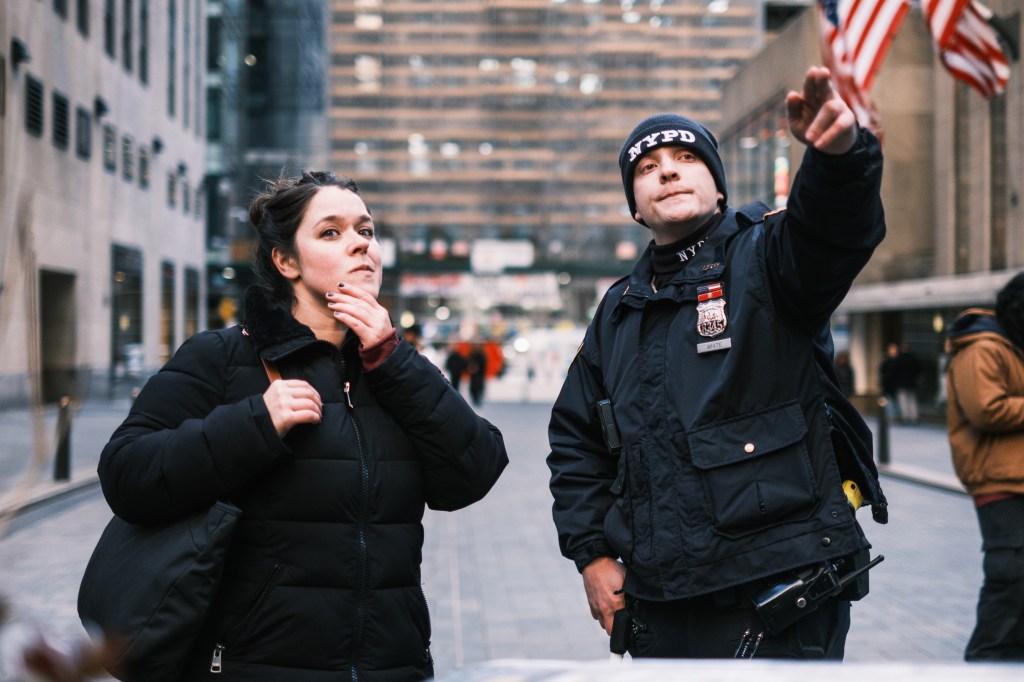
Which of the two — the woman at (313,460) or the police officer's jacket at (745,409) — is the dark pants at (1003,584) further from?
the woman at (313,460)

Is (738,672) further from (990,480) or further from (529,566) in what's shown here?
(529,566)

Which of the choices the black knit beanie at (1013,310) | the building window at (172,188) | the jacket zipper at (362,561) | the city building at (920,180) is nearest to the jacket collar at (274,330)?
the jacket zipper at (362,561)

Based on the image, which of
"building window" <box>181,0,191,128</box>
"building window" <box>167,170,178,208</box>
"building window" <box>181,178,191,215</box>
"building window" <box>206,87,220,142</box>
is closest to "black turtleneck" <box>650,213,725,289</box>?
"building window" <box>181,0,191,128</box>

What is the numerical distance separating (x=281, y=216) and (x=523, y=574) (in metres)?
6.14

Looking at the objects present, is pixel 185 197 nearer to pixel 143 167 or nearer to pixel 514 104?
pixel 143 167

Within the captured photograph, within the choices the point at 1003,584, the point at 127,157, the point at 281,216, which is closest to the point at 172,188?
the point at 127,157

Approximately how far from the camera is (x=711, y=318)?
8.90 ft

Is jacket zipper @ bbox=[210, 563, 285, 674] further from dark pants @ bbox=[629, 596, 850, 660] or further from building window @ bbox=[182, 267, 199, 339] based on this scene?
building window @ bbox=[182, 267, 199, 339]

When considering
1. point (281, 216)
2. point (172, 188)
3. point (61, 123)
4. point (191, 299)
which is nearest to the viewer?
point (281, 216)

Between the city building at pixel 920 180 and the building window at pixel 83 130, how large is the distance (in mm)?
16309

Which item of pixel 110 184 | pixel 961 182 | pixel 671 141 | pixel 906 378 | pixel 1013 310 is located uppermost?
pixel 961 182

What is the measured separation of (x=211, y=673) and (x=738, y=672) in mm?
1539

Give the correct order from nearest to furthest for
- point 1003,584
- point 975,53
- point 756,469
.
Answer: point 756,469
point 1003,584
point 975,53

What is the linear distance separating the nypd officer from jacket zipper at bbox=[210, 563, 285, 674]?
2.79ft
